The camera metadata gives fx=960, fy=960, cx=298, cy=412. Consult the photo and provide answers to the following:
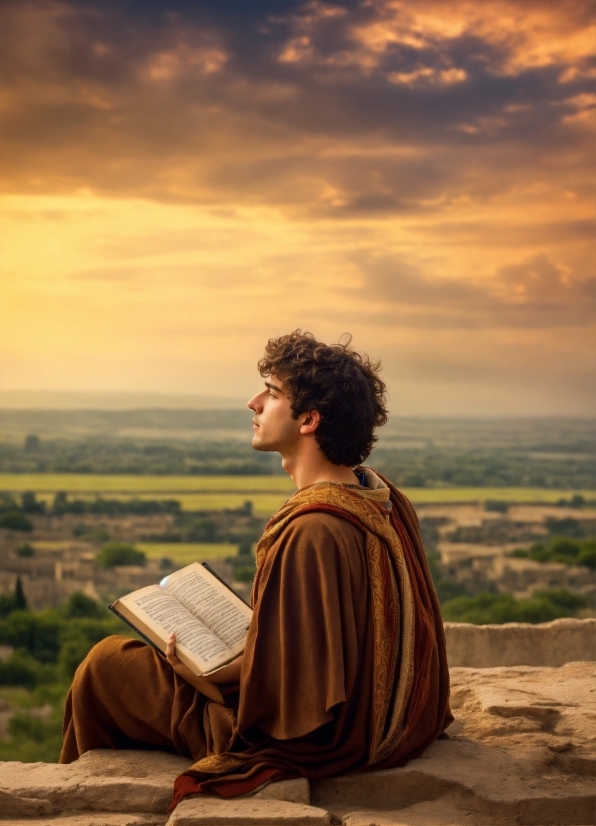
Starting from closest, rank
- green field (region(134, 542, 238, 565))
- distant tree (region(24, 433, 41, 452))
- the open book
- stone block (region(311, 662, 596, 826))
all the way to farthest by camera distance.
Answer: stone block (region(311, 662, 596, 826)) → the open book → green field (region(134, 542, 238, 565)) → distant tree (region(24, 433, 41, 452))

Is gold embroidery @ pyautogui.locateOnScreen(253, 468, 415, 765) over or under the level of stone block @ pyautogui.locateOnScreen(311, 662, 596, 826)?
over

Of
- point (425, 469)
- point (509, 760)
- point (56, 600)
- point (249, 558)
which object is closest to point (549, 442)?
point (425, 469)

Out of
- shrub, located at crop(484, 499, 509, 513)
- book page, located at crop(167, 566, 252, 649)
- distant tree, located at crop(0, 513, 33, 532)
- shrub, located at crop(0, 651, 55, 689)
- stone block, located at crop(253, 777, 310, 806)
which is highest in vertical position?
book page, located at crop(167, 566, 252, 649)

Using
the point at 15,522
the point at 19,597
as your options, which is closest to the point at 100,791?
the point at 19,597

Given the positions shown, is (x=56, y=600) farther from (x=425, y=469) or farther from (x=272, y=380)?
(x=272, y=380)

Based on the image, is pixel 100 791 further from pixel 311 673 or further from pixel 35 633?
pixel 35 633

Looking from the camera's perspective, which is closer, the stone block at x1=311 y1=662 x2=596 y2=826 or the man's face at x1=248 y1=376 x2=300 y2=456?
the stone block at x1=311 y1=662 x2=596 y2=826

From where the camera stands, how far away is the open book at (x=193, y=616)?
3348 mm

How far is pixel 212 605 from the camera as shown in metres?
3.55

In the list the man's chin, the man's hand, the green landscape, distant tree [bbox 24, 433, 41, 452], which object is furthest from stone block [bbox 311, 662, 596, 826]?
distant tree [bbox 24, 433, 41, 452]

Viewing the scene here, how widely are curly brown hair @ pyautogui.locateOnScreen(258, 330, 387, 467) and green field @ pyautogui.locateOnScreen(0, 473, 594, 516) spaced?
48725 millimetres

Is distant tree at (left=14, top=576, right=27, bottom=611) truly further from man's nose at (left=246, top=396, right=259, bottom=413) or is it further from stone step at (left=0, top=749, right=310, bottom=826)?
man's nose at (left=246, top=396, right=259, bottom=413)

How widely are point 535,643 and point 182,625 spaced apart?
3623 mm

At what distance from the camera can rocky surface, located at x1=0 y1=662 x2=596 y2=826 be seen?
123 inches
